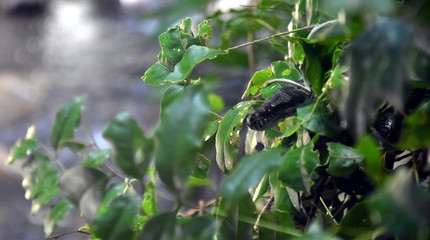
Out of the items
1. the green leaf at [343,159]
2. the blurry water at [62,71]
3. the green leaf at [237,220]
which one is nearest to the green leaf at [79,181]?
the green leaf at [237,220]

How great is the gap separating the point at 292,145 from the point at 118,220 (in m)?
0.25

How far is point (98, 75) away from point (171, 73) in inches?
132

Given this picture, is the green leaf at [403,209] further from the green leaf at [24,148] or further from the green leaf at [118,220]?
the green leaf at [24,148]

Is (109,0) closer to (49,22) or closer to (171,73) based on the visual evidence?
(49,22)

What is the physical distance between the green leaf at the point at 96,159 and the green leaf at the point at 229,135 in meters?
0.15

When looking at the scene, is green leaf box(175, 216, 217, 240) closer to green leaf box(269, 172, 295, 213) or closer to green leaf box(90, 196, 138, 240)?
green leaf box(90, 196, 138, 240)

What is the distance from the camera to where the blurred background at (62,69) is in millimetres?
3266

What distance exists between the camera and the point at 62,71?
3.97 m

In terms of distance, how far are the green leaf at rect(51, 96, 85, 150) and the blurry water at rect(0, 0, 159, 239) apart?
2.43 meters

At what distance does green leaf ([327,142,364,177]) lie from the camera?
517mm

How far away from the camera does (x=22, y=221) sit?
308 centimetres

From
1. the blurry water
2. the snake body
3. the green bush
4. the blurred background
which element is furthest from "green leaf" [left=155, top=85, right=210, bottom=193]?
the blurry water

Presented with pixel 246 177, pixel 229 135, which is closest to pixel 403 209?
pixel 246 177

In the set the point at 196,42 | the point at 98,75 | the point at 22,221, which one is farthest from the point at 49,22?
the point at 196,42
